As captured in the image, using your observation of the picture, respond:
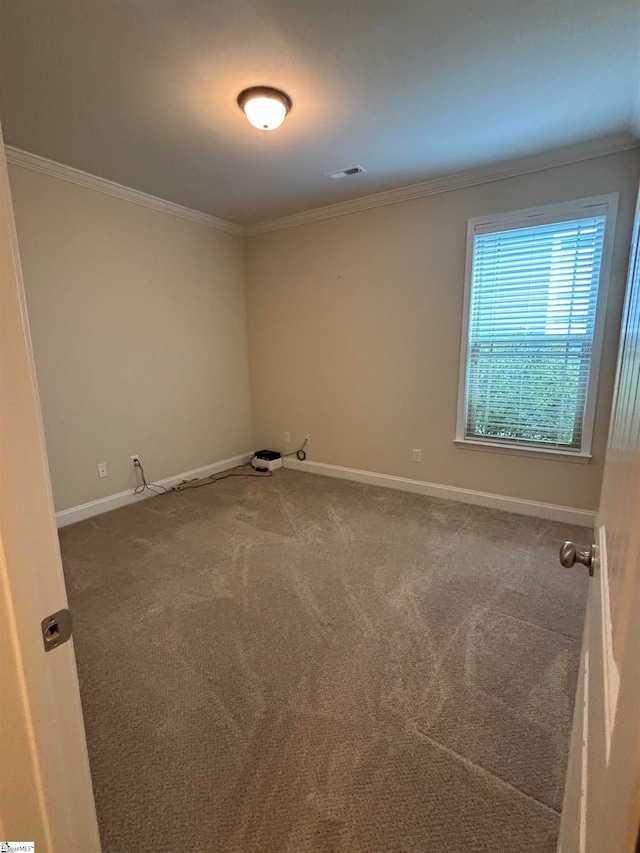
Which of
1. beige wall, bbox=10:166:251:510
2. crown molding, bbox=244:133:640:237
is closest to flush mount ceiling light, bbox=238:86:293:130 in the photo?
crown molding, bbox=244:133:640:237

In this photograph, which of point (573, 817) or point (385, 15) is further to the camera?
point (385, 15)

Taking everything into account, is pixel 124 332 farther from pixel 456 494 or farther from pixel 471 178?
pixel 456 494

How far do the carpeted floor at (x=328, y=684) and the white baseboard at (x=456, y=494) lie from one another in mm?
164

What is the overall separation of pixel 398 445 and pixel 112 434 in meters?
2.54

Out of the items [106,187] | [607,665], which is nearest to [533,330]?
[607,665]

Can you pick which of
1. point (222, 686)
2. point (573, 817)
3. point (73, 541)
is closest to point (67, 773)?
point (573, 817)

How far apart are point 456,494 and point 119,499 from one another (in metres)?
2.95

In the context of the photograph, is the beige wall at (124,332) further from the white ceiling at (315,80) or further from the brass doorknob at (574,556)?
the brass doorknob at (574,556)

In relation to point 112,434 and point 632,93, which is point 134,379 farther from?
point 632,93

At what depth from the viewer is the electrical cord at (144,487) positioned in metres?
3.64

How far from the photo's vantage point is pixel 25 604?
1.69 feet

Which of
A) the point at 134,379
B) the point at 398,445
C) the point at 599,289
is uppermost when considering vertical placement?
the point at 599,289

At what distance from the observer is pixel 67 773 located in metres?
0.60

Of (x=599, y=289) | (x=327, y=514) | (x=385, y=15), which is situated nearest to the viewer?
(x=385, y=15)
